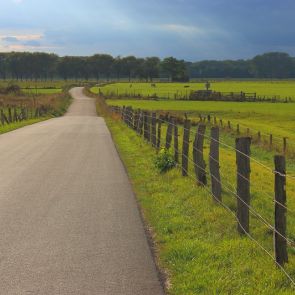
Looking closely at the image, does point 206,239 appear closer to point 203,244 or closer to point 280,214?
point 203,244

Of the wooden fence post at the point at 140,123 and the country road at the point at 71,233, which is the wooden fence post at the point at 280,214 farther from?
the wooden fence post at the point at 140,123

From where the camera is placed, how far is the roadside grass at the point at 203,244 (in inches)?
225

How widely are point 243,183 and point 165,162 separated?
6.95m

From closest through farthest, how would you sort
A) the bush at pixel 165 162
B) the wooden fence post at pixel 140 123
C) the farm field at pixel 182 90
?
the bush at pixel 165 162
the wooden fence post at pixel 140 123
the farm field at pixel 182 90

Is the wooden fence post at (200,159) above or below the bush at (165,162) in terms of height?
above

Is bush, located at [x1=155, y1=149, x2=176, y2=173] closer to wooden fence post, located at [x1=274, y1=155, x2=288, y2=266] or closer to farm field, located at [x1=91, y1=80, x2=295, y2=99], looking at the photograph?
wooden fence post, located at [x1=274, y1=155, x2=288, y2=266]

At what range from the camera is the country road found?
598 cm

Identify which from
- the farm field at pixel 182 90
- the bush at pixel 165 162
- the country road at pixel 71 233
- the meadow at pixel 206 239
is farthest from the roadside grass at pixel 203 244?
the farm field at pixel 182 90

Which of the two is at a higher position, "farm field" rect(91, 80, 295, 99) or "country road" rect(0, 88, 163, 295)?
"country road" rect(0, 88, 163, 295)

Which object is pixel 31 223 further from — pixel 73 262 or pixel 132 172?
pixel 132 172

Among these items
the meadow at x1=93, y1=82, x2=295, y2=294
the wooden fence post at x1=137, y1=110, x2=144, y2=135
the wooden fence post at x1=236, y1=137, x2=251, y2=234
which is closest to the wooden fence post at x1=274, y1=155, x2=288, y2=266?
the meadow at x1=93, y1=82, x2=295, y2=294

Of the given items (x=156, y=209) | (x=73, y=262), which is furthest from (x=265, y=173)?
(x=73, y=262)

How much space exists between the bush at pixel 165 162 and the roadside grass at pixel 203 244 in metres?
1.63

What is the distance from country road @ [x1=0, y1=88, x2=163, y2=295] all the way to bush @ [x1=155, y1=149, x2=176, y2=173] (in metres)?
1.08
